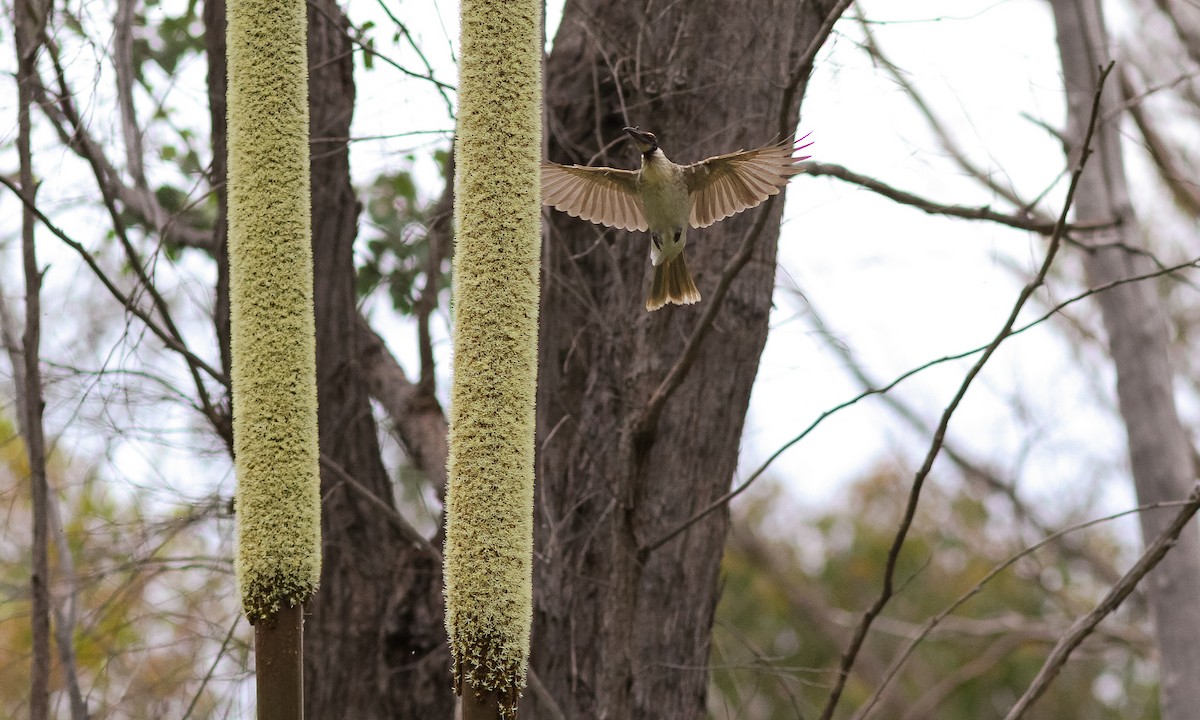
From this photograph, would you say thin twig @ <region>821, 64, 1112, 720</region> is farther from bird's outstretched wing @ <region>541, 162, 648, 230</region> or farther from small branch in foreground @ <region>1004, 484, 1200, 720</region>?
bird's outstretched wing @ <region>541, 162, 648, 230</region>

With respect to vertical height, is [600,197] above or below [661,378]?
above

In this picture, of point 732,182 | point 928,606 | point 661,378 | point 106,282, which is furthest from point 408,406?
point 928,606

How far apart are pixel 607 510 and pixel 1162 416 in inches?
110

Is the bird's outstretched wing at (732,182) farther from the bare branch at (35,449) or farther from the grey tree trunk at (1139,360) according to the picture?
the grey tree trunk at (1139,360)

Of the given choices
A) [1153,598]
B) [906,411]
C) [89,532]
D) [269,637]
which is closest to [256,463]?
[269,637]

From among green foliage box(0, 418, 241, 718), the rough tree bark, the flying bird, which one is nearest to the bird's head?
the flying bird

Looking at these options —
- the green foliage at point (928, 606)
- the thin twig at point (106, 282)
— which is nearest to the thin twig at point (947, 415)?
the thin twig at point (106, 282)

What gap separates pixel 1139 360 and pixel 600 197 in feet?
9.92

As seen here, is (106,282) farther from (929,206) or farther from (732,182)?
(929,206)

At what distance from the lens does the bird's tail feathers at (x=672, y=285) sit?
112 inches

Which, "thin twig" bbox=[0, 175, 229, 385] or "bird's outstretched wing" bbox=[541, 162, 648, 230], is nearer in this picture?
"thin twig" bbox=[0, 175, 229, 385]

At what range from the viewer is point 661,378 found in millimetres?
3049

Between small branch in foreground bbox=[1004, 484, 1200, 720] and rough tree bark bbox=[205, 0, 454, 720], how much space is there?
1.91m

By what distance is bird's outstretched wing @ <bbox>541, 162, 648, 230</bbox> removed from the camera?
294 centimetres
